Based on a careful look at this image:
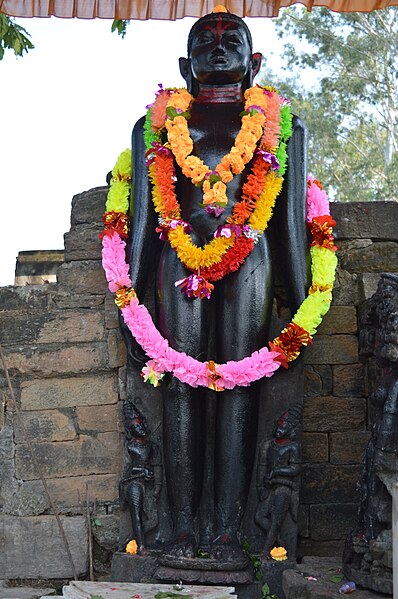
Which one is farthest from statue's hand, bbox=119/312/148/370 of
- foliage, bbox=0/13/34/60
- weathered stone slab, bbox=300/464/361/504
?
foliage, bbox=0/13/34/60

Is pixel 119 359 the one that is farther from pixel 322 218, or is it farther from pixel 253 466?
pixel 322 218

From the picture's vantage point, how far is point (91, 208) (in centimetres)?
527

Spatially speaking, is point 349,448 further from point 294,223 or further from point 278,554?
point 294,223

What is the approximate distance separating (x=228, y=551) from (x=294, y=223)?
1.69 meters

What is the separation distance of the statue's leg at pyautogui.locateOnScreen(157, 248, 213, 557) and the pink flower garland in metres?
0.08

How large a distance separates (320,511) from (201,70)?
2.49 metres

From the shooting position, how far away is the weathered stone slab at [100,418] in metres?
5.11

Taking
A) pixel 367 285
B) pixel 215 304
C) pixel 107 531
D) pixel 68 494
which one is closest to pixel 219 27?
pixel 215 304

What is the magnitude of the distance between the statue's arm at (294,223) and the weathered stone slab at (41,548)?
5.69 ft

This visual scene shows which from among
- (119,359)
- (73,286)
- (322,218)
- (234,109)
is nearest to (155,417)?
(119,359)

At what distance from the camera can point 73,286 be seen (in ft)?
17.0

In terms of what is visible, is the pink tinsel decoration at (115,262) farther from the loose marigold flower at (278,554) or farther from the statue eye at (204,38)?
the loose marigold flower at (278,554)

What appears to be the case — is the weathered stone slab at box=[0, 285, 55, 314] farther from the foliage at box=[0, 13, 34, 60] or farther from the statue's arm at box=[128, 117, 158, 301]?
the foliage at box=[0, 13, 34, 60]

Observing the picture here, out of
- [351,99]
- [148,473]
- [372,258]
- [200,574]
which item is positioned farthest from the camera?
[351,99]
